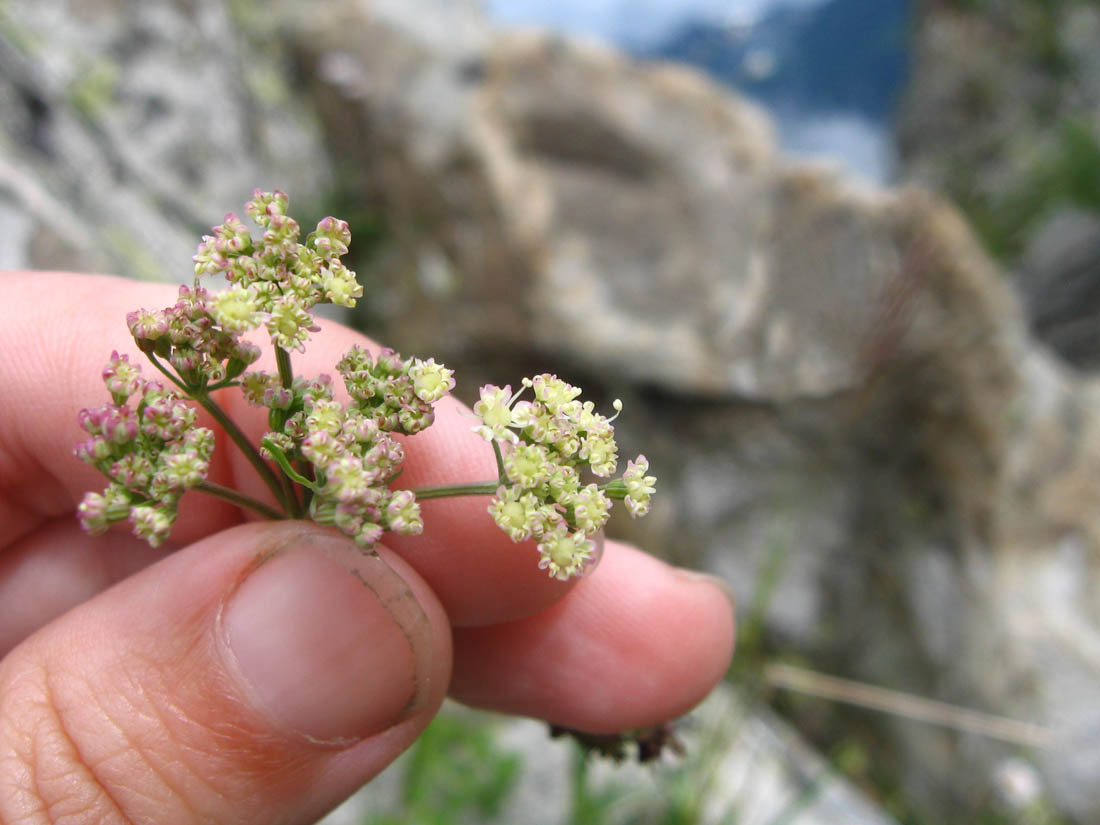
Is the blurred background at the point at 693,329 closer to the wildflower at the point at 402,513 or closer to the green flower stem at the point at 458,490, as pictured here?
the green flower stem at the point at 458,490

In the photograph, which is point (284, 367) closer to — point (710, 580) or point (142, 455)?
point (142, 455)

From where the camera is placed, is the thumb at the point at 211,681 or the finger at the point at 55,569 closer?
the thumb at the point at 211,681

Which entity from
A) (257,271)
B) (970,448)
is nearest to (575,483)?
(257,271)

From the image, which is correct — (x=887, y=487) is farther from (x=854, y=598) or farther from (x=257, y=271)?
(x=257, y=271)

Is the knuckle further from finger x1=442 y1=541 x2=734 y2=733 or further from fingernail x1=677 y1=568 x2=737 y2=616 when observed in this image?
fingernail x1=677 y1=568 x2=737 y2=616

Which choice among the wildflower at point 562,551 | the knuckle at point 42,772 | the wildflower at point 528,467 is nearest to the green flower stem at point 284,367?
the wildflower at point 528,467

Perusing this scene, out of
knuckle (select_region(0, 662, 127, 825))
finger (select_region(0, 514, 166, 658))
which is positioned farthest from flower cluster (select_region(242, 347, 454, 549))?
finger (select_region(0, 514, 166, 658))
